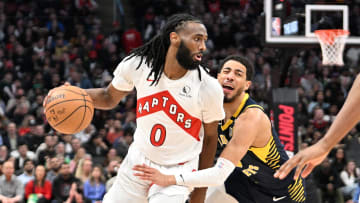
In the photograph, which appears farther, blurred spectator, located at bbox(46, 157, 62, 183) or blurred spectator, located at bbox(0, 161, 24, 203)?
blurred spectator, located at bbox(46, 157, 62, 183)

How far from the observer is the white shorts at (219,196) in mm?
4660

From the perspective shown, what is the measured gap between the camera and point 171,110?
393cm

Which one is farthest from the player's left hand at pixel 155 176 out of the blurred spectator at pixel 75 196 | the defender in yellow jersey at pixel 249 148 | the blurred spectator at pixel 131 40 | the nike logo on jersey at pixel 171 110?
the blurred spectator at pixel 131 40

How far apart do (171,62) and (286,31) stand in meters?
4.54

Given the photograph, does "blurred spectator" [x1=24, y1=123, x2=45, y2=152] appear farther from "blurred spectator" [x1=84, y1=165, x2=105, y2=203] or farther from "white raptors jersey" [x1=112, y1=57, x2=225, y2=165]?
"white raptors jersey" [x1=112, y1=57, x2=225, y2=165]

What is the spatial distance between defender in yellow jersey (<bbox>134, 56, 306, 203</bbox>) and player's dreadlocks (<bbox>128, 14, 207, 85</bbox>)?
594 millimetres

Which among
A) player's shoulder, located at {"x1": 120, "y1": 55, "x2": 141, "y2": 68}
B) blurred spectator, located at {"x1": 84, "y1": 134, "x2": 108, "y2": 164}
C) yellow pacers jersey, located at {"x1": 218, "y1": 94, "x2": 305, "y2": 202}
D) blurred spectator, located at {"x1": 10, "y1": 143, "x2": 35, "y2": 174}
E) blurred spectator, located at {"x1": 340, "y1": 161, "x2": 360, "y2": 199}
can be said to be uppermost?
player's shoulder, located at {"x1": 120, "y1": 55, "x2": 141, "y2": 68}

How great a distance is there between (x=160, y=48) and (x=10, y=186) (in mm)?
5632

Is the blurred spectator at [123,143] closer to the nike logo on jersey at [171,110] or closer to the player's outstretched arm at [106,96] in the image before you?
the player's outstretched arm at [106,96]

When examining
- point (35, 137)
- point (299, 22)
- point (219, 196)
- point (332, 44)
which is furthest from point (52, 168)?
point (219, 196)

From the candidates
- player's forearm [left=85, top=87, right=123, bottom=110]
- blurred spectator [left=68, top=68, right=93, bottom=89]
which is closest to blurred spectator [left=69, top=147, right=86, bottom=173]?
blurred spectator [left=68, top=68, right=93, bottom=89]

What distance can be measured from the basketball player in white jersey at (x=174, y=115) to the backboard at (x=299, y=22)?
166 inches

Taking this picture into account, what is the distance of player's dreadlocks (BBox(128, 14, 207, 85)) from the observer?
4.05 meters

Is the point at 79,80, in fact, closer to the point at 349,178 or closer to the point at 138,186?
the point at 349,178
